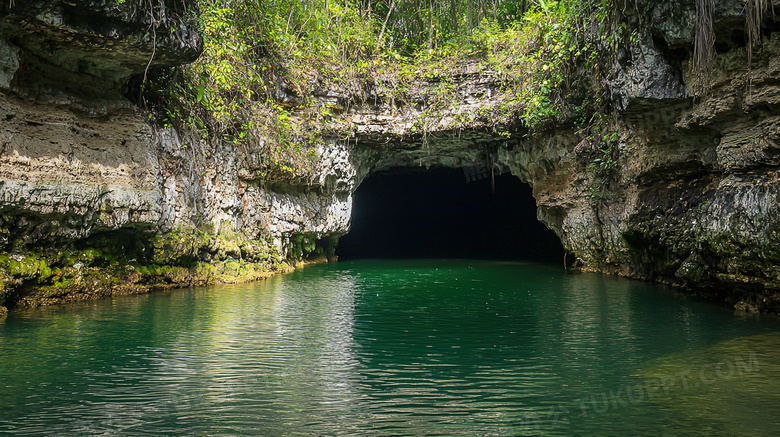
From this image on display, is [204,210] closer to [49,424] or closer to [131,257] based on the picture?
[131,257]

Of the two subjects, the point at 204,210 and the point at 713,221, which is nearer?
the point at 713,221

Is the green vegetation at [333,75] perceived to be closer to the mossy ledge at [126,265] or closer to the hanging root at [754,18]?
→ the mossy ledge at [126,265]

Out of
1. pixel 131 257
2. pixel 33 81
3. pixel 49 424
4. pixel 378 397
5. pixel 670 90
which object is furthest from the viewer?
pixel 131 257

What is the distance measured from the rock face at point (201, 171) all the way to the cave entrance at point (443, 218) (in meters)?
9.90

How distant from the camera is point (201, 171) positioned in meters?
11.0

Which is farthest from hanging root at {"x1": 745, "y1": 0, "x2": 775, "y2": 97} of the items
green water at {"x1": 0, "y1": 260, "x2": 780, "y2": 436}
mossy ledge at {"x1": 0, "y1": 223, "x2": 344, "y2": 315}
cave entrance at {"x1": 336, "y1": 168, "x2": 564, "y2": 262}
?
cave entrance at {"x1": 336, "y1": 168, "x2": 564, "y2": 262}

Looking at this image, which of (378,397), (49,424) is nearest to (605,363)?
(378,397)

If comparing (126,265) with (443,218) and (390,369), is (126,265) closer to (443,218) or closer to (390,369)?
(390,369)

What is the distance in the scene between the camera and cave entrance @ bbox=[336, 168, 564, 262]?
23109 millimetres

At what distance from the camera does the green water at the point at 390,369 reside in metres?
3.42

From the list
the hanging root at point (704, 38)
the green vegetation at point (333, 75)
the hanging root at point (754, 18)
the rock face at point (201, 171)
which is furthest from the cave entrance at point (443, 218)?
the hanging root at point (754, 18)

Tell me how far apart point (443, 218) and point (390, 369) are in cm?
2355

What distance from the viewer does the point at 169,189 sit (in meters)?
9.78

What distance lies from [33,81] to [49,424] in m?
6.46
